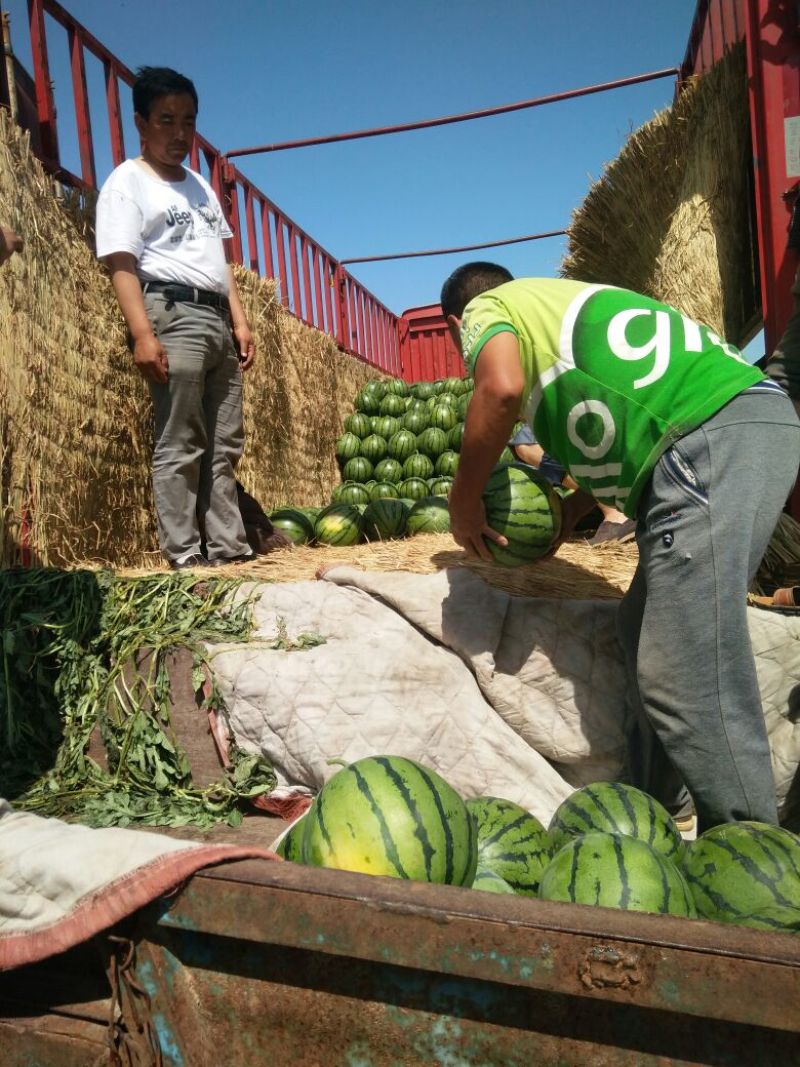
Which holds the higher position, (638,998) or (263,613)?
(263,613)

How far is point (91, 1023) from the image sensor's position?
134 cm

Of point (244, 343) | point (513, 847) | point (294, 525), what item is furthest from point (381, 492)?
point (513, 847)

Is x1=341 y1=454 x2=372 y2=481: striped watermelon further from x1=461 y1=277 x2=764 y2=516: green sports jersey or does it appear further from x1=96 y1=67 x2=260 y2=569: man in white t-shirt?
x1=461 y1=277 x2=764 y2=516: green sports jersey

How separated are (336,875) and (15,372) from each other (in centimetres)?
363

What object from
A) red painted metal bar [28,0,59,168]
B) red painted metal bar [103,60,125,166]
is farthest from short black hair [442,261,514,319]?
red painted metal bar [103,60,125,166]

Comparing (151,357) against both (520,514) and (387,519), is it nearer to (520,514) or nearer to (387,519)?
(387,519)

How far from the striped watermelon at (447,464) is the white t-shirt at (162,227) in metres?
4.91

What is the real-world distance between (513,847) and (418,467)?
756cm

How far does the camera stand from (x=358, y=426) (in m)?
10.4

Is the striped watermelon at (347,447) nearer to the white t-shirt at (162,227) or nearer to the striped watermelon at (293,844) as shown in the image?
the white t-shirt at (162,227)

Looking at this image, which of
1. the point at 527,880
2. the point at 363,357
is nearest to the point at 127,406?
the point at 527,880

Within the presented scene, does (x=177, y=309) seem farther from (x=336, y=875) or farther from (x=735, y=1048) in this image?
(x=735, y=1048)

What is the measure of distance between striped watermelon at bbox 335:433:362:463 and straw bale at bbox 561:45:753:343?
170 inches

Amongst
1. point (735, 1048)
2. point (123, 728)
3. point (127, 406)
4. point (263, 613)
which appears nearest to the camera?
point (735, 1048)
